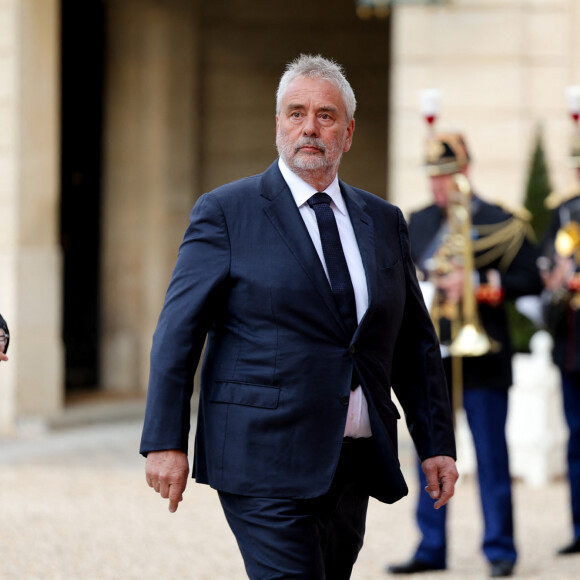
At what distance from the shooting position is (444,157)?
21.5 feet

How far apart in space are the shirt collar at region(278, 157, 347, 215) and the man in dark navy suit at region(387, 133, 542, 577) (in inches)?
103

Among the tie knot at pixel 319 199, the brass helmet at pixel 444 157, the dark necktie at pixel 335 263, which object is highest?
the brass helmet at pixel 444 157

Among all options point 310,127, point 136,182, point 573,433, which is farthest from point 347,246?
point 136,182

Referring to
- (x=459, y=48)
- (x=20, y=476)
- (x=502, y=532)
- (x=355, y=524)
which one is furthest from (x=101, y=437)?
(x=355, y=524)

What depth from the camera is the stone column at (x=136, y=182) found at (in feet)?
44.2

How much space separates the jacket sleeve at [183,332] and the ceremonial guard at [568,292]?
368 centimetres

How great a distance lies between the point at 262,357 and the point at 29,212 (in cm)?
799

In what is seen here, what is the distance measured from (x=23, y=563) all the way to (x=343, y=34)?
31.3 ft

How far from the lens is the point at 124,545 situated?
271 inches

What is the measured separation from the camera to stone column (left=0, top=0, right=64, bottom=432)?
11.1 meters

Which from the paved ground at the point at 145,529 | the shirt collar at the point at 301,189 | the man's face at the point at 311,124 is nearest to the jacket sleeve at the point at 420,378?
the shirt collar at the point at 301,189

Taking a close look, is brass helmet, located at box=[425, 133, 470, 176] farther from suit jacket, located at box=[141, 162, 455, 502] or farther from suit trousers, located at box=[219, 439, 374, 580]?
suit trousers, located at box=[219, 439, 374, 580]

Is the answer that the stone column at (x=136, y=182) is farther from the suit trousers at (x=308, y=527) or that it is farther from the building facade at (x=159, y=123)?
→ the suit trousers at (x=308, y=527)

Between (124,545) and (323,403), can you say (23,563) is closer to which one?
(124,545)
